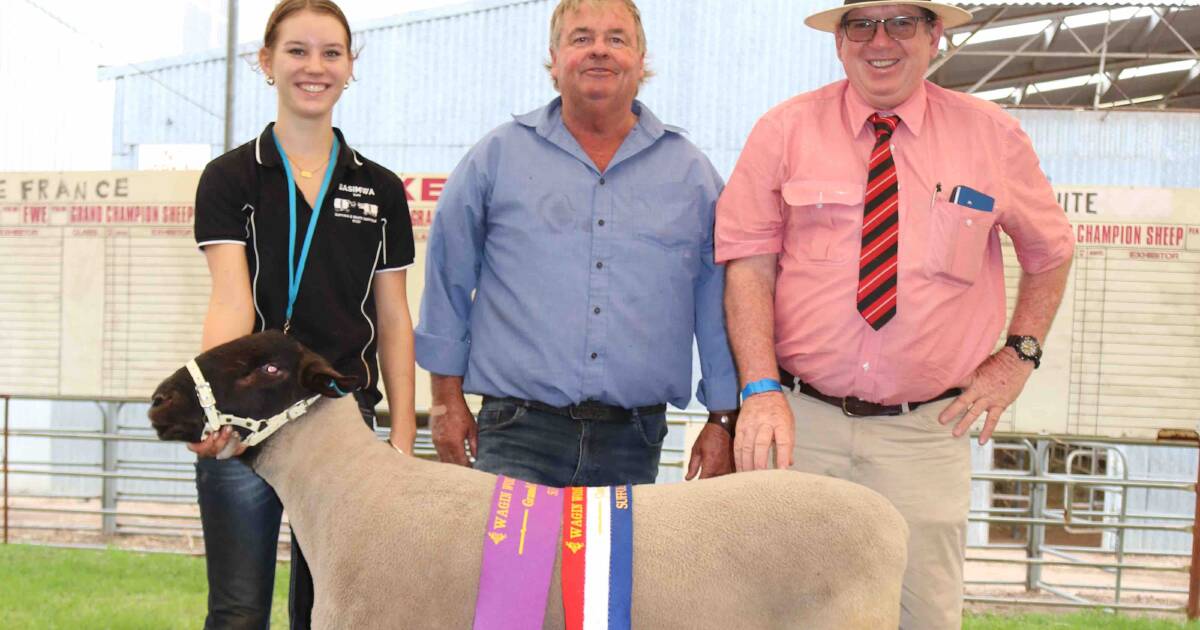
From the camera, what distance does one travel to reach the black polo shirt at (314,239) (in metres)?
2.90

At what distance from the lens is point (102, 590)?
612 centimetres

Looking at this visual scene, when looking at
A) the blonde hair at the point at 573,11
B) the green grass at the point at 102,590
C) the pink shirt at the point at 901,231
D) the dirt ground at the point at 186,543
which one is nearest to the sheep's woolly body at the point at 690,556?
the pink shirt at the point at 901,231

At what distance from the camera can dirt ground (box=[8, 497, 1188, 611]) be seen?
7371 millimetres

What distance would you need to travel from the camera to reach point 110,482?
775 cm

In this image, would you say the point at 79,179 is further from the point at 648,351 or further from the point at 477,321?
the point at 648,351

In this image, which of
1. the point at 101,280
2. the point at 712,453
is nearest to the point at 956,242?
the point at 712,453

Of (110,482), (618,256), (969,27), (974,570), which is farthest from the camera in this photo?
(969,27)

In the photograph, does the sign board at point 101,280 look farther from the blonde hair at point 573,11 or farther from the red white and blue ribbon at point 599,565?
the red white and blue ribbon at point 599,565

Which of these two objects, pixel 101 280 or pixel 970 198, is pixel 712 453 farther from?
pixel 101 280

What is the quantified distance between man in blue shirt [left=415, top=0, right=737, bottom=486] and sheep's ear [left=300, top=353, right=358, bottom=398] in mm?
802

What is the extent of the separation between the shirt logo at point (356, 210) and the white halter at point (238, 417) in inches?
22.7

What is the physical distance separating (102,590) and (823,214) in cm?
521

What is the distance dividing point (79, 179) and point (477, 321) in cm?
466

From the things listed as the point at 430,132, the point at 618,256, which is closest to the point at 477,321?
the point at 618,256
